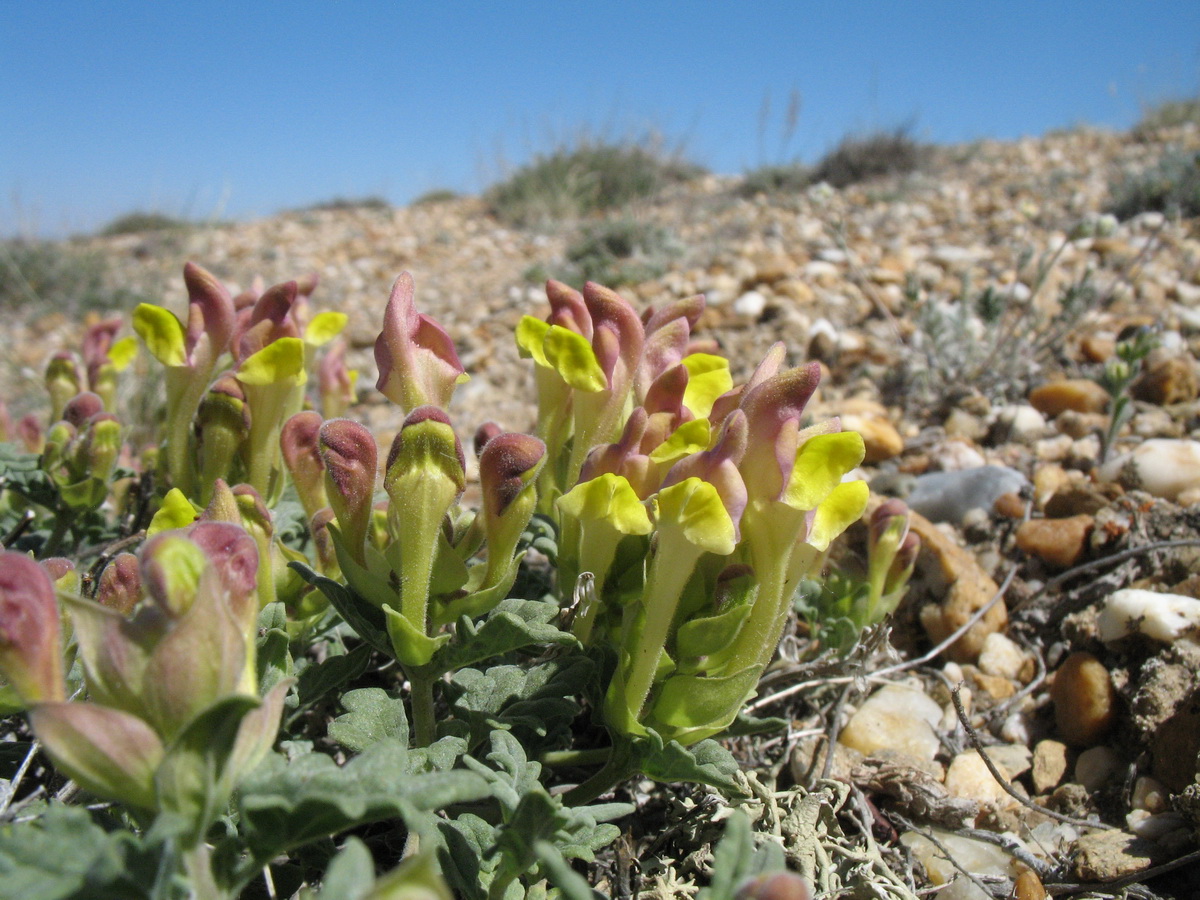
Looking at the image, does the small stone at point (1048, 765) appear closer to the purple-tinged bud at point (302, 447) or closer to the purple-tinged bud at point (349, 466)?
the purple-tinged bud at point (349, 466)

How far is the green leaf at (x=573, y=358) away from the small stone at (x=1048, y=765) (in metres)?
1.33

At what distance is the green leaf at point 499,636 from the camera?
1.31 metres

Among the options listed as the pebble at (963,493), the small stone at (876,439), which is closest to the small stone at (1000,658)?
the pebble at (963,493)

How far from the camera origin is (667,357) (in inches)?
67.4

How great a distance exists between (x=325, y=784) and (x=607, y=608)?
686 mm

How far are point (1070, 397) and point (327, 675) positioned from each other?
9.74 ft

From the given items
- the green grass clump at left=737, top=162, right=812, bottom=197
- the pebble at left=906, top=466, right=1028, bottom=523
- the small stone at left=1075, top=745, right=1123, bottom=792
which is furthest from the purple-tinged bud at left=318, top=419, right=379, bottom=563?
the green grass clump at left=737, top=162, right=812, bottom=197

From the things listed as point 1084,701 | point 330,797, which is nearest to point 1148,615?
point 1084,701

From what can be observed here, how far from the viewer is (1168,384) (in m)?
3.17

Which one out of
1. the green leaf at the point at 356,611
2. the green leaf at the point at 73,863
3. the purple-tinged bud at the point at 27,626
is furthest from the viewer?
the green leaf at the point at 356,611

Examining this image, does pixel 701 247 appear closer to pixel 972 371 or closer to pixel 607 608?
pixel 972 371

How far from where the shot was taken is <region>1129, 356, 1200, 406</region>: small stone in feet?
10.4

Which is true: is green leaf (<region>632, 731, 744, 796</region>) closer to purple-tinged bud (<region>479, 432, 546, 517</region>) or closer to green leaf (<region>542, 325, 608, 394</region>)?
purple-tinged bud (<region>479, 432, 546, 517</region>)

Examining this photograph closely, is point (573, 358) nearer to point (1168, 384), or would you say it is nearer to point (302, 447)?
point (302, 447)
